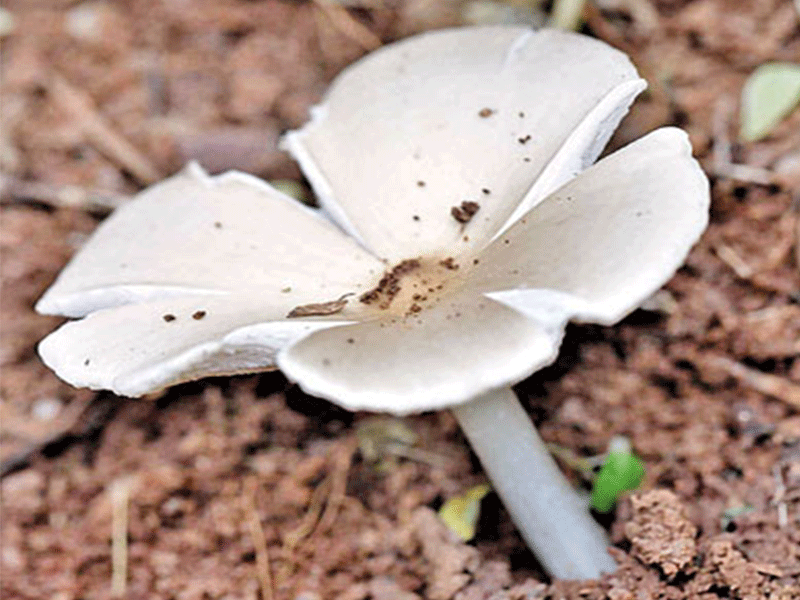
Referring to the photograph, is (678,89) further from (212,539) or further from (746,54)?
(212,539)

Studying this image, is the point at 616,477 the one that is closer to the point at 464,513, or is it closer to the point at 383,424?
the point at 464,513

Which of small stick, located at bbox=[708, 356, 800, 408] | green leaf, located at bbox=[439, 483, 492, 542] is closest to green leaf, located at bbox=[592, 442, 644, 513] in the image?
green leaf, located at bbox=[439, 483, 492, 542]

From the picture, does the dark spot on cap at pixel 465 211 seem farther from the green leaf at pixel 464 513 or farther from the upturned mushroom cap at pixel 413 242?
the green leaf at pixel 464 513

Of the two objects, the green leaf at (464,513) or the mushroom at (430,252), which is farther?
the green leaf at (464,513)

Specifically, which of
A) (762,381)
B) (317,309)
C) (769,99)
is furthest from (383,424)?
(769,99)

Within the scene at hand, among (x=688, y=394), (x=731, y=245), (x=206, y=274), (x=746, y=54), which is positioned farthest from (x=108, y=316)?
(x=746, y=54)

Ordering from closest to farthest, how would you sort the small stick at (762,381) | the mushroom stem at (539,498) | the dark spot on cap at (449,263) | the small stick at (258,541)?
1. the dark spot on cap at (449,263)
2. the mushroom stem at (539,498)
3. the small stick at (258,541)
4. the small stick at (762,381)

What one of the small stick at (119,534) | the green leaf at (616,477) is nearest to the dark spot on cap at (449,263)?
the green leaf at (616,477)
